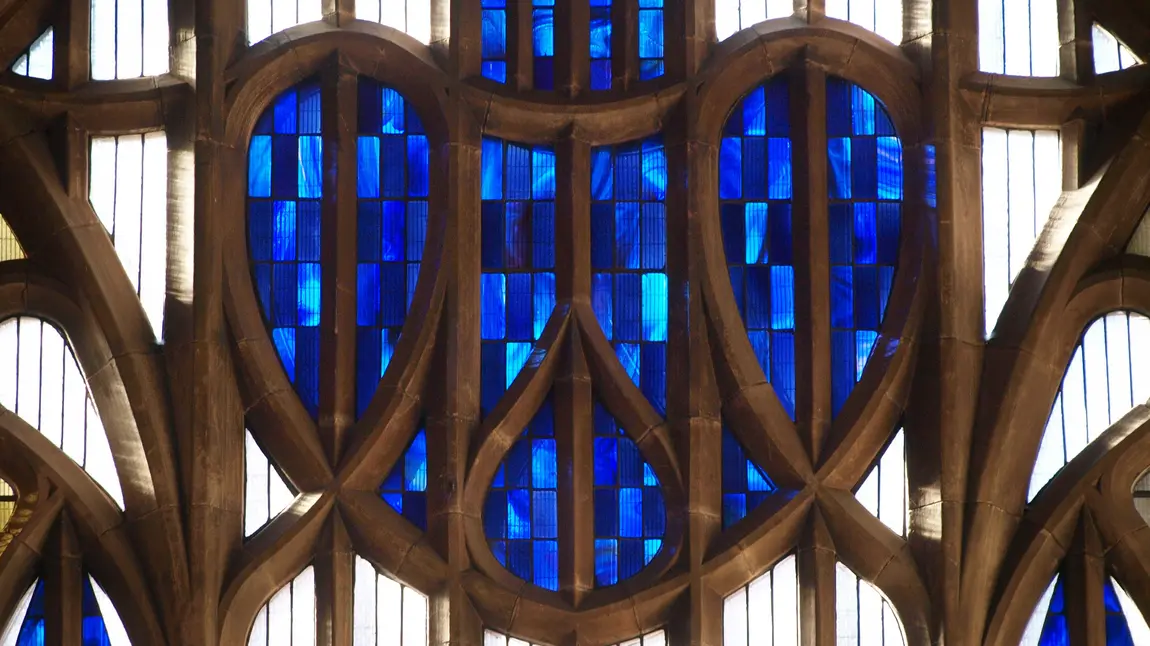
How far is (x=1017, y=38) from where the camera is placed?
22125mm

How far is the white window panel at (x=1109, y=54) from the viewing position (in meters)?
22.0

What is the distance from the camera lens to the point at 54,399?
2133cm

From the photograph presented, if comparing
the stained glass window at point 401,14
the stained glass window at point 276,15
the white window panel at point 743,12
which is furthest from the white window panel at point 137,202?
the white window panel at point 743,12

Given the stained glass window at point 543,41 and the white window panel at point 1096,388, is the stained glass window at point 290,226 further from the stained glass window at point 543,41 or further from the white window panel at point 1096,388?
the white window panel at point 1096,388

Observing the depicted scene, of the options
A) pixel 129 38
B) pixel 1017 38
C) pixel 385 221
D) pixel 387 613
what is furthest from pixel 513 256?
pixel 1017 38

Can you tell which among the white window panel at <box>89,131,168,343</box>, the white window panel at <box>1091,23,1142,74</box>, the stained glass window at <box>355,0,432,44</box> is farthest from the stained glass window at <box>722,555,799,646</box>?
the stained glass window at <box>355,0,432,44</box>

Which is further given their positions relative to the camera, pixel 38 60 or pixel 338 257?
pixel 38 60

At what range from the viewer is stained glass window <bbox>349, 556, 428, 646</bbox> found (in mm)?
20984

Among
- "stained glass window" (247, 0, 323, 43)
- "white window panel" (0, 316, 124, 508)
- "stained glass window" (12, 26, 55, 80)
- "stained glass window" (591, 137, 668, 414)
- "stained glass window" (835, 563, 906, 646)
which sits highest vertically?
"stained glass window" (247, 0, 323, 43)

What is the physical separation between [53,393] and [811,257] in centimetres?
561

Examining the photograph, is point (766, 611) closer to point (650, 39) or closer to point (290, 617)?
point (290, 617)

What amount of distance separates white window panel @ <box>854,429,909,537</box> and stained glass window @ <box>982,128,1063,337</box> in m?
1.25

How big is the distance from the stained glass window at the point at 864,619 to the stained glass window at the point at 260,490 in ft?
13.2

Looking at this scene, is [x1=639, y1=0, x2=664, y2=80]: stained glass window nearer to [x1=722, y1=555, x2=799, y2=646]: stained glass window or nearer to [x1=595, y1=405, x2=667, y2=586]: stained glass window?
[x1=595, y1=405, x2=667, y2=586]: stained glass window
